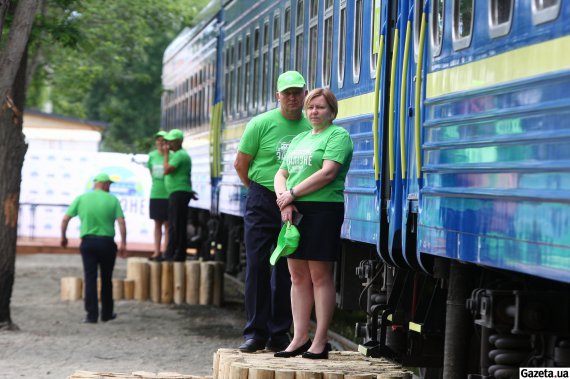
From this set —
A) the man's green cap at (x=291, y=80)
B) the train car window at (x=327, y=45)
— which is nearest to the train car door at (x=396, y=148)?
the man's green cap at (x=291, y=80)

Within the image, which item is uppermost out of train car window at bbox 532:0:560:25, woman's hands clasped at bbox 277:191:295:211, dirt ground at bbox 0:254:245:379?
train car window at bbox 532:0:560:25

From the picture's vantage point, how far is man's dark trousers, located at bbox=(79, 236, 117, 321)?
1731 centimetres

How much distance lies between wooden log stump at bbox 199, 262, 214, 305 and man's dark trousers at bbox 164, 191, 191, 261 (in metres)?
1.16

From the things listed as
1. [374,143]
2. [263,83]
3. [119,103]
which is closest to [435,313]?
[374,143]

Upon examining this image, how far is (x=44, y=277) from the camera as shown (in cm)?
2584

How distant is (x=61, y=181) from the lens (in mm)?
33562

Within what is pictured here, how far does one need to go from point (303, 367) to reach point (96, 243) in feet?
29.0

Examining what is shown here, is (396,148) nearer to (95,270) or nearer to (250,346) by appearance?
(250,346)

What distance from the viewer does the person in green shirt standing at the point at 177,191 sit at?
68.2 ft

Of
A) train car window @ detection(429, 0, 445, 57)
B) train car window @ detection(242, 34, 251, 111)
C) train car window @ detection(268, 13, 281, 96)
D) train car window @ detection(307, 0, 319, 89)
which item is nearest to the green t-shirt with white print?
train car window @ detection(429, 0, 445, 57)

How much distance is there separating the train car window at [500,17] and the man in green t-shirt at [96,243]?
10.4 metres

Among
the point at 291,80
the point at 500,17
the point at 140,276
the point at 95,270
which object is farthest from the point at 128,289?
the point at 500,17

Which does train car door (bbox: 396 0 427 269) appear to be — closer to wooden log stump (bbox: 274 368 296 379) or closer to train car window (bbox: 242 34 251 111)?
wooden log stump (bbox: 274 368 296 379)

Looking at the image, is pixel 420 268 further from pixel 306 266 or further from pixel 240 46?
pixel 240 46
